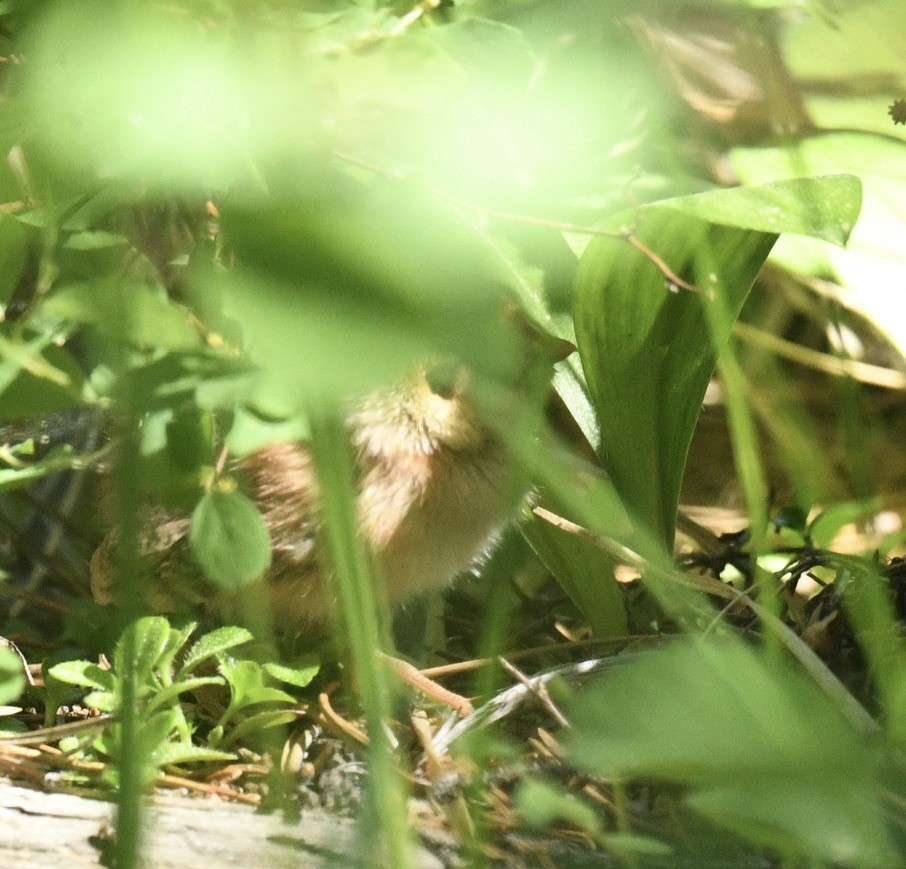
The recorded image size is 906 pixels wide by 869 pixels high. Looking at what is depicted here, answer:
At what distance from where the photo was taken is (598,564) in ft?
3.75

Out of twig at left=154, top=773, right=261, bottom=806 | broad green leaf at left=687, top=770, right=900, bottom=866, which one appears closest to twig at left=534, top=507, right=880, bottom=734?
broad green leaf at left=687, top=770, right=900, bottom=866

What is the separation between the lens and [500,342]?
0.47m

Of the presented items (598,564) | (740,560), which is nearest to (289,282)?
(598,564)

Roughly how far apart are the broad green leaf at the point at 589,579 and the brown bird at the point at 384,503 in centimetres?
12

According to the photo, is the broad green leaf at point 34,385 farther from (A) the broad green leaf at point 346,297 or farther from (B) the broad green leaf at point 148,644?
(A) the broad green leaf at point 346,297

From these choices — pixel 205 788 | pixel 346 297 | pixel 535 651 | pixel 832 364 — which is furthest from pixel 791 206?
pixel 832 364

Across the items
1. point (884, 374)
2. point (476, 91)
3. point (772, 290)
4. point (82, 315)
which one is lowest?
point (884, 374)

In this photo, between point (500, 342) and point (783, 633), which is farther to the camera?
point (783, 633)

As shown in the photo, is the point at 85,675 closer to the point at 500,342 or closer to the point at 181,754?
the point at 181,754

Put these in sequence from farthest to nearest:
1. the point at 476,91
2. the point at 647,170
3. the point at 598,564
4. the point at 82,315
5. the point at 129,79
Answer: the point at 647,170 → the point at 598,564 → the point at 476,91 → the point at 82,315 → the point at 129,79

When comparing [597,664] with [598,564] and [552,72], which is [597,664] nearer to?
[598,564]

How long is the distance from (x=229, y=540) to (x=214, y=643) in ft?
0.67

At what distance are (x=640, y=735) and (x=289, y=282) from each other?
0.23m

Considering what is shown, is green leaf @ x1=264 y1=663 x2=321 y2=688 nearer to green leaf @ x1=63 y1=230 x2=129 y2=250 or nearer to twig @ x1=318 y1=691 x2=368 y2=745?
twig @ x1=318 y1=691 x2=368 y2=745
